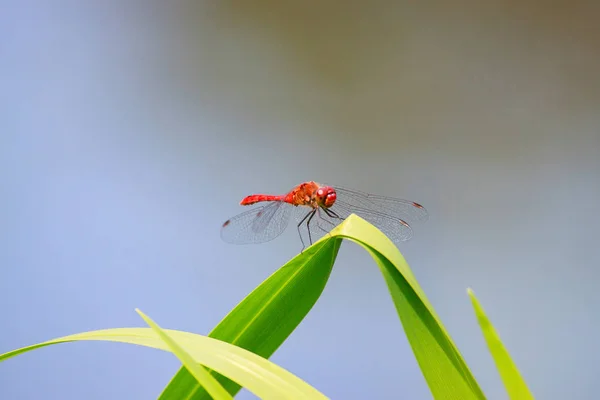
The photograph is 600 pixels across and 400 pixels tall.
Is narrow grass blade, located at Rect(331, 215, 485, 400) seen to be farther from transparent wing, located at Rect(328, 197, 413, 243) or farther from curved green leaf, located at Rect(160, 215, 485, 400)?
transparent wing, located at Rect(328, 197, 413, 243)

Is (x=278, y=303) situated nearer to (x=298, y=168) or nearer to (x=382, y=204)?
(x=382, y=204)

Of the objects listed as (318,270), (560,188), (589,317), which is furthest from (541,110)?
(318,270)

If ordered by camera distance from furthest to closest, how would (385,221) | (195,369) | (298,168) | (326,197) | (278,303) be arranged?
(298,168)
(385,221)
(326,197)
(278,303)
(195,369)

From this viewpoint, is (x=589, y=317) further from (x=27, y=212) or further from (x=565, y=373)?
(x=27, y=212)

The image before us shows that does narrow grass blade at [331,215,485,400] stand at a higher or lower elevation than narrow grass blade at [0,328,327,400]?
higher

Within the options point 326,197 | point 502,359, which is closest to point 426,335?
point 502,359

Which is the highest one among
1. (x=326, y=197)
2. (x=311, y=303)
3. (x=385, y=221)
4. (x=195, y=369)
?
(x=385, y=221)

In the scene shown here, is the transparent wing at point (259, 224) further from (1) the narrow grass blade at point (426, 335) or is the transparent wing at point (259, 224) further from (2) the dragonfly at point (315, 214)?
(1) the narrow grass blade at point (426, 335)

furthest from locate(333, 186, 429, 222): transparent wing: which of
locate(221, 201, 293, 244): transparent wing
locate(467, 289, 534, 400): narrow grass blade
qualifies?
locate(467, 289, 534, 400): narrow grass blade
